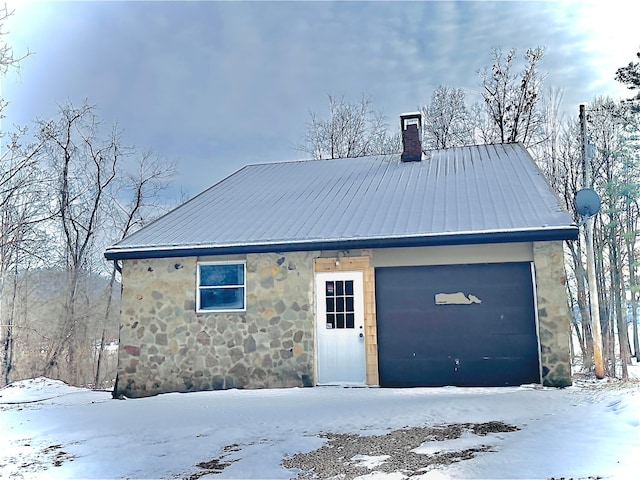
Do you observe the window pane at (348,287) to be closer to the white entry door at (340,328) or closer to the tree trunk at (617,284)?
the white entry door at (340,328)

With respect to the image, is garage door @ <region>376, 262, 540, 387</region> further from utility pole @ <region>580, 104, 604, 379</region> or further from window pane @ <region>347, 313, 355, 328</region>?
utility pole @ <region>580, 104, 604, 379</region>

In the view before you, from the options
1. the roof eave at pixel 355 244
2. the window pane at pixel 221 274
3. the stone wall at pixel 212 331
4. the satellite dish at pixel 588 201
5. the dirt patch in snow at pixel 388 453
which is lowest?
the dirt patch in snow at pixel 388 453

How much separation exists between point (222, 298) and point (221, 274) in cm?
46

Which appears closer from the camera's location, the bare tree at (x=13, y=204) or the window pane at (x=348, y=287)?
the bare tree at (x=13, y=204)

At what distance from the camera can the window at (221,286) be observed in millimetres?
9875

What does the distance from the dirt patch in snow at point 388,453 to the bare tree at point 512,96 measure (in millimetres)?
16627

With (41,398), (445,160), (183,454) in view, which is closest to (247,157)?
(445,160)

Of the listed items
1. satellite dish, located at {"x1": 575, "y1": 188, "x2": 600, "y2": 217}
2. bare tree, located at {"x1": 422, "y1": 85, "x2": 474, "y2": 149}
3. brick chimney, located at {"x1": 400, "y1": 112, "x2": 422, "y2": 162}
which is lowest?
satellite dish, located at {"x1": 575, "y1": 188, "x2": 600, "y2": 217}

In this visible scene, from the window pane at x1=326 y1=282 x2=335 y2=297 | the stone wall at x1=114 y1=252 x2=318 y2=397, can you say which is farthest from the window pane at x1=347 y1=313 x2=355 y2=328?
the stone wall at x1=114 y1=252 x2=318 y2=397

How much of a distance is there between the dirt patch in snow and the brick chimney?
28.0ft

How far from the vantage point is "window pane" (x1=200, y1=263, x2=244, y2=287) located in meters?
9.95

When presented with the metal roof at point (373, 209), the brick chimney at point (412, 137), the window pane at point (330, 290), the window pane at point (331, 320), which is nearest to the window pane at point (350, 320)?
the window pane at point (331, 320)

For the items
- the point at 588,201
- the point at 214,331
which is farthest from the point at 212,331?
the point at 588,201

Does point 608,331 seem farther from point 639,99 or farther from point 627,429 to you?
point 627,429
